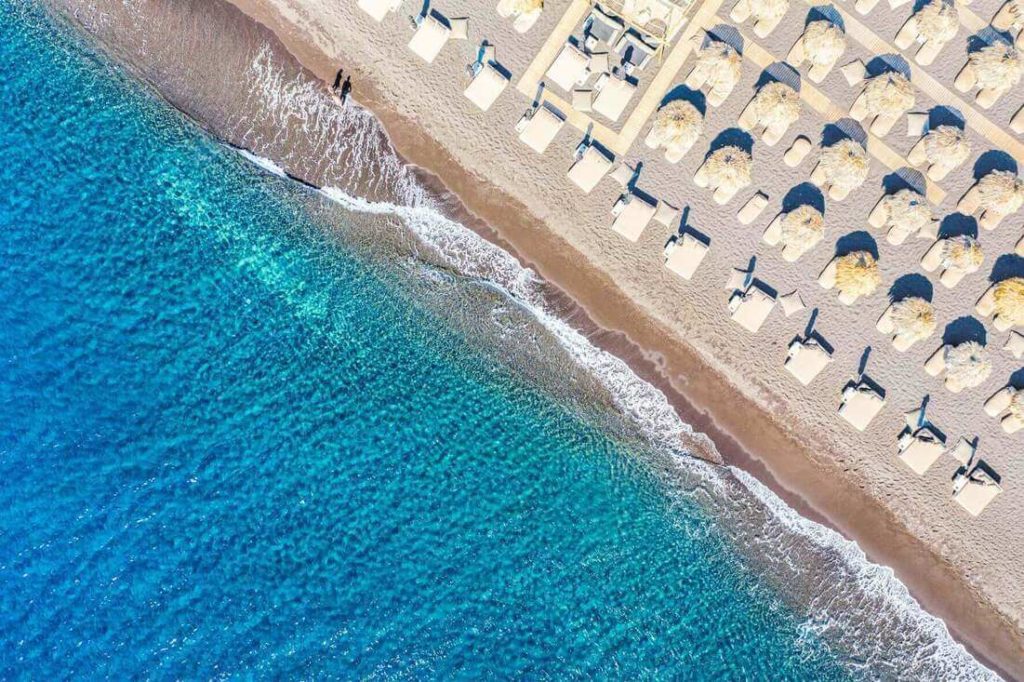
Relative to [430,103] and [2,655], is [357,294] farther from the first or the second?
[2,655]

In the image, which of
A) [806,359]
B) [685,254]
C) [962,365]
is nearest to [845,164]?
[685,254]

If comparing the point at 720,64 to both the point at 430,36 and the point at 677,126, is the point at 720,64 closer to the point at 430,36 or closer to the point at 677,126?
the point at 677,126

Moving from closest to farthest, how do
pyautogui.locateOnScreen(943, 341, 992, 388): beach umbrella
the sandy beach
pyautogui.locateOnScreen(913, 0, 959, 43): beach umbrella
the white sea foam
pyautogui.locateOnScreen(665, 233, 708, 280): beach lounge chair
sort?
pyautogui.locateOnScreen(913, 0, 959, 43): beach umbrella → pyautogui.locateOnScreen(943, 341, 992, 388): beach umbrella → pyautogui.locateOnScreen(665, 233, 708, 280): beach lounge chair → the sandy beach → the white sea foam

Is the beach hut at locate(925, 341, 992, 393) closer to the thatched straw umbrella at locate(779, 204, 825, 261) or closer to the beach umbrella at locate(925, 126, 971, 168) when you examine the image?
the thatched straw umbrella at locate(779, 204, 825, 261)

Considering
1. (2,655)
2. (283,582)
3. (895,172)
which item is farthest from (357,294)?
(895,172)

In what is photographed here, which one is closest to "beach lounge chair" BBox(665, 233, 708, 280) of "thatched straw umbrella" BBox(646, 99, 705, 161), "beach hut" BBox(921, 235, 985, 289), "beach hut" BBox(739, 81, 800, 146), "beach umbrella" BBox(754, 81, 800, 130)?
"thatched straw umbrella" BBox(646, 99, 705, 161)

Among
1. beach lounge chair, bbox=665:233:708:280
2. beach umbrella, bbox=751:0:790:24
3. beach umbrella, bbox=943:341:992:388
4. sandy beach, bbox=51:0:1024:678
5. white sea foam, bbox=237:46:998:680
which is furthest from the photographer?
white sea foam, bbox=237:46:998:680
